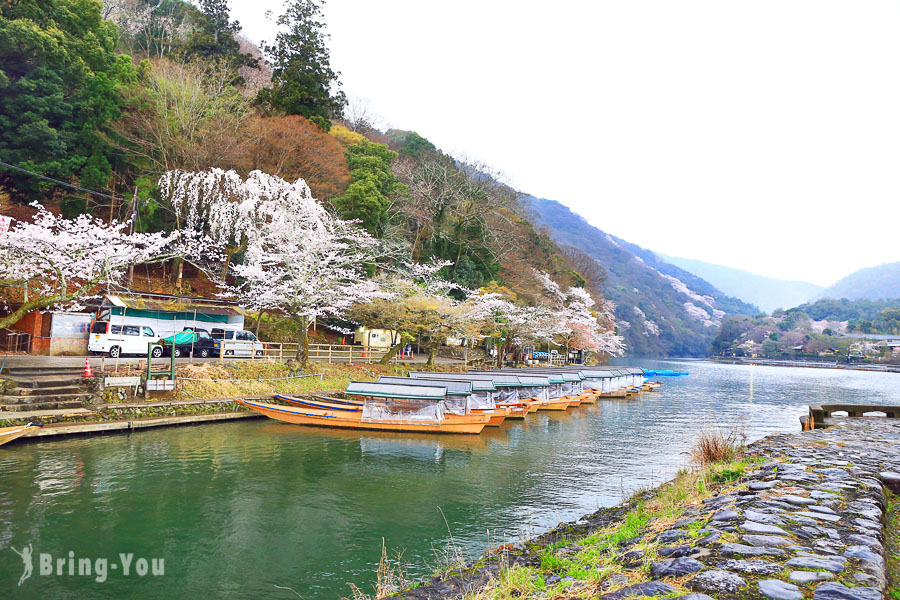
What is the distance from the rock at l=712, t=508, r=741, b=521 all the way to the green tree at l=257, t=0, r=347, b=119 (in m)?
44.2

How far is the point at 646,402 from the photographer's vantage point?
115 ft

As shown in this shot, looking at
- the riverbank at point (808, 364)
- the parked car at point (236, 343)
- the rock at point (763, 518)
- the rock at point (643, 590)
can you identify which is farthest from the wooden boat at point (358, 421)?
the riverbank at point (808, 364)

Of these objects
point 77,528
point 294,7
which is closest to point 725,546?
point 77,528

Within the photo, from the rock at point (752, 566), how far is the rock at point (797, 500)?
221 centimetres

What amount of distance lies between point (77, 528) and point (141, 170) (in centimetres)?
3025

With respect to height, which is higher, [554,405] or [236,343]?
[236,343]

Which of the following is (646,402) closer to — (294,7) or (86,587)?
(86,587)

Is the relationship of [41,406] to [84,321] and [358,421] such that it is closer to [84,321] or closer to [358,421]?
[358,421]

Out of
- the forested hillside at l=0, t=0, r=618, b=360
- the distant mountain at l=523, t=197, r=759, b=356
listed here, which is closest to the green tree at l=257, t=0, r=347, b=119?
the forested hillside at l=0, t=0, r=618, b=360

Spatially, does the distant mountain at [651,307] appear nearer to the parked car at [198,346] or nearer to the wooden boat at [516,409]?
the wooden boat at [516,409]

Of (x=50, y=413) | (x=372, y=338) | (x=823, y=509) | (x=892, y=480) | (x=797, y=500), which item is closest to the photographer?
(x=823, y=509)

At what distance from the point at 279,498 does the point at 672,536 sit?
338 inches

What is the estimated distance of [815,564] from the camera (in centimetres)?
408

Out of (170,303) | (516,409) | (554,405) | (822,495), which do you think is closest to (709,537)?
(822,495)
